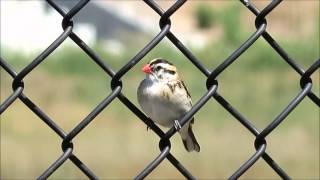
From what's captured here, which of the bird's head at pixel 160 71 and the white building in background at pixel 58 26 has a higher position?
the bird's head at pixel 160 71

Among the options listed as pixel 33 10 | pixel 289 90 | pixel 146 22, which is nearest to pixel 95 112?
pixel 289 90

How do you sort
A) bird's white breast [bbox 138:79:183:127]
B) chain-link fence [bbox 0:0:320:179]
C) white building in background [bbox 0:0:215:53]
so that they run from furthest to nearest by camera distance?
white building in background [bbox 0:0:215:53], bird's white breast [bbox 138:79:183:127], chain-link fence [bbox 0:0:320:179]

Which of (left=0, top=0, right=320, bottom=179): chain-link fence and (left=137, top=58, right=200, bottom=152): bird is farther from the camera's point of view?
(left=137, top=58, right=200, bottom=152): bird

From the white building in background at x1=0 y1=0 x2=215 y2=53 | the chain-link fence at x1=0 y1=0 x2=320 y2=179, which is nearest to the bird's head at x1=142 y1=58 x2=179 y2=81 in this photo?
the chain-link fence at x1=0 y1=0 x2=320 y2=179

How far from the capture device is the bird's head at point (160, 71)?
2195 mm

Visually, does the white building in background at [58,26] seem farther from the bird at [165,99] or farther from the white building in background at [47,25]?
the bird at [165,99]

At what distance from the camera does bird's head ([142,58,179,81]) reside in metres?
2.20

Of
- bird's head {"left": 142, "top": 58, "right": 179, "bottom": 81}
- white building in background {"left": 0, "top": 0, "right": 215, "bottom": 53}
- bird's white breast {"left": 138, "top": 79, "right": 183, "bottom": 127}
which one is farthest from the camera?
white building in background {"left": 0, "top": 0, "right": 215, "bottom": 53}

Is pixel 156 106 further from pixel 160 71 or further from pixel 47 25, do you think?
pixel 47 25

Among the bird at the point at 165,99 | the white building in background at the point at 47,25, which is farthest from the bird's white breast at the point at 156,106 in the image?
the white building in background at the point at 47,25

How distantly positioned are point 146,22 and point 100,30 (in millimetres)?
1324

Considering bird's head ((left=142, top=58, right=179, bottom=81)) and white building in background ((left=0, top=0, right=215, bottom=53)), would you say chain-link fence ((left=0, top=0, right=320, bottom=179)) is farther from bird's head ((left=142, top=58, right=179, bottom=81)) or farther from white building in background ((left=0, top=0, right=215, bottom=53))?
white building in background ((left=0, top=0, right=215, bottom=53))

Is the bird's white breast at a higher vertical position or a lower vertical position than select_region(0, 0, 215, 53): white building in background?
higher

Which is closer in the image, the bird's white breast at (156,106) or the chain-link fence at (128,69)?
the chain-link fence at (128,69)
